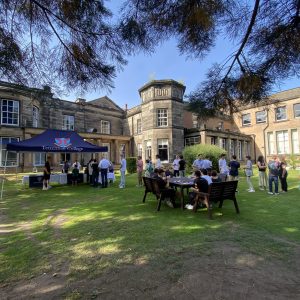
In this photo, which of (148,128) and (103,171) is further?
(148,128)

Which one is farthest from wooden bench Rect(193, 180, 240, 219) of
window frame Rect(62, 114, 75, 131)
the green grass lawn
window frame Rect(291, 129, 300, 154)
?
window frame Rect(291, 129, 300, 154)

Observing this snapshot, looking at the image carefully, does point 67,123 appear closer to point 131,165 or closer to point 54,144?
point 131,165

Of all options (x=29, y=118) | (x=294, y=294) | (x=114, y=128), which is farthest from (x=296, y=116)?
(x=294, y=294)

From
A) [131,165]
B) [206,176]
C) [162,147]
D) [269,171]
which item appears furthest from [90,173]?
[162,147]

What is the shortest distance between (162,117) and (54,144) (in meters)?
13.7

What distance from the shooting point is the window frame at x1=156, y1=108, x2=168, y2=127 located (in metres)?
24.4

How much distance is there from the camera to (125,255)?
12.7ft

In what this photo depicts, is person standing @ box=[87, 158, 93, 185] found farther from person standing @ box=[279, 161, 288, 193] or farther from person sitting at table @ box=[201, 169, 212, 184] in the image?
person standing @ box=[279, 161, 288, 193]

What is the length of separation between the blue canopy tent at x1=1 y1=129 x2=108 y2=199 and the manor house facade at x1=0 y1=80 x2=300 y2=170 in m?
3.33

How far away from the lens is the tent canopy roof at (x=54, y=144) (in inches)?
459

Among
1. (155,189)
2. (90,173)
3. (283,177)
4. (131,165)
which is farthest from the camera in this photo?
(131,165)

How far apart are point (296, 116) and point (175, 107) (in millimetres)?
14689

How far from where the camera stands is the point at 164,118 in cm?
2445

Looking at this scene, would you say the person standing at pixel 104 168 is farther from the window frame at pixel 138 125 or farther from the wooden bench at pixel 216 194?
the window frame at pixel 138 125
